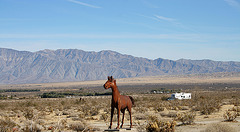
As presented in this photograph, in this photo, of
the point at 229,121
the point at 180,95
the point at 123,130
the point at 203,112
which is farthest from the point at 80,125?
the point at 180,95

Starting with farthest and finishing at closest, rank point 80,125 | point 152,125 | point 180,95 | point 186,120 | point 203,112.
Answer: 1. point 180,95
2. point 203,112
3. point 186,120
4. point 80,125
5. point 152,125

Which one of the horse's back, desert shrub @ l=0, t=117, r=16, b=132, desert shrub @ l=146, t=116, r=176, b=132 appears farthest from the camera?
the horse's back

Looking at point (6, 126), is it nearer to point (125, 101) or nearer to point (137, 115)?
point (125, 101)

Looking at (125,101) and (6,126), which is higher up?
(125,101)

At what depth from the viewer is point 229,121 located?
759 inches

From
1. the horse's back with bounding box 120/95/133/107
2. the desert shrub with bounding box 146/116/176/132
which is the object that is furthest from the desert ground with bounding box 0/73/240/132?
the horse's back with bounding box 120/95/133/107

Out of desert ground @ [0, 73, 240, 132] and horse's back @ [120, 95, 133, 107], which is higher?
horse's back @ [120, 95, 133, 107]

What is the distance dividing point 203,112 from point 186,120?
8.09 m

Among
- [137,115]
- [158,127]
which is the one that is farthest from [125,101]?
[137,115]

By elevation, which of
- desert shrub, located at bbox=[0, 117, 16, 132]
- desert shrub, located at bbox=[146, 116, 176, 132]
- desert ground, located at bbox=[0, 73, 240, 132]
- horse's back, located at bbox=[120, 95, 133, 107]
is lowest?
desert ground, located at bbox=[0, 73, 240, 132]

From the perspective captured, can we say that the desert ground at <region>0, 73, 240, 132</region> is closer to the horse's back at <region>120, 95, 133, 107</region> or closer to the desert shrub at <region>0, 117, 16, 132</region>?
the desert shrub at <region>0, 117, 16, 132</region>

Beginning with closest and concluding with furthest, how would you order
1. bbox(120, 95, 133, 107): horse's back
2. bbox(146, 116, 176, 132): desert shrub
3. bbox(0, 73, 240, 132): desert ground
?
1. bbox(146, 116, 176, 132): desert shrub
2. bbox(0, 73, 240, 132): desert ground
3. bbox(120, 95, 133, 107): horse's back

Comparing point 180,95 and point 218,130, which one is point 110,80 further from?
point 180,95

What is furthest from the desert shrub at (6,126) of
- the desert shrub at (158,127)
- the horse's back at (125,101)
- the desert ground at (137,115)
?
the desert shrub at (158,127)
